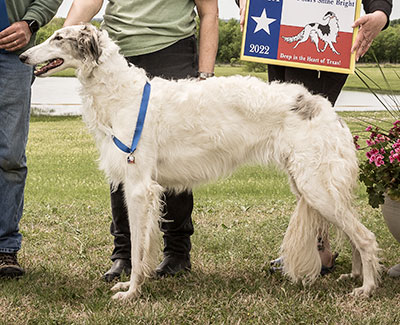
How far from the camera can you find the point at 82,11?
13.2 ft

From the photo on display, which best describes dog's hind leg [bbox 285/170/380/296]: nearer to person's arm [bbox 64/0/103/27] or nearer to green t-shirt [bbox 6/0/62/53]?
person's arm [bbox 64/0/103/27]

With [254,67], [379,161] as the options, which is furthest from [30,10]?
[254,67]

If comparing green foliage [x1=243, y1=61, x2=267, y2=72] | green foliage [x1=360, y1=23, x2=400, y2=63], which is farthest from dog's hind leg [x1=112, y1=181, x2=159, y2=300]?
green foliage [x1=243, y1=61, x2=267, y2=72]

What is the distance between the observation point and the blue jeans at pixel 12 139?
13.3 feet

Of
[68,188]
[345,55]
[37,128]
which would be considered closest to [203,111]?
[345,55]

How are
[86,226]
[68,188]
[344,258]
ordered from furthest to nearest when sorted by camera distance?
[68,188] → [86,226] → [344,258]

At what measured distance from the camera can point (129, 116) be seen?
3738 millimetres

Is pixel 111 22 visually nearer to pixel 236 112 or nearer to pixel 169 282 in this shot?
pixel 236 112

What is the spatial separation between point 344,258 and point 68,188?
467 cm

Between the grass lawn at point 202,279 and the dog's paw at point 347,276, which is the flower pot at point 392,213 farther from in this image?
the dog's paw at point 347,276

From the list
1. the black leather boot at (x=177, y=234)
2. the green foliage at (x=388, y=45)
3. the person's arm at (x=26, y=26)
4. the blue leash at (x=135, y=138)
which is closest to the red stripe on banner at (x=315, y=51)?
the blue leash at (x=135, y=138)

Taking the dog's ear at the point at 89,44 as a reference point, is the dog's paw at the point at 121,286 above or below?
below

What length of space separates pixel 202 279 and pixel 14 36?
2.10 metres

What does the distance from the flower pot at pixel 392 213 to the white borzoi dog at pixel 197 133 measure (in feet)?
1.56
